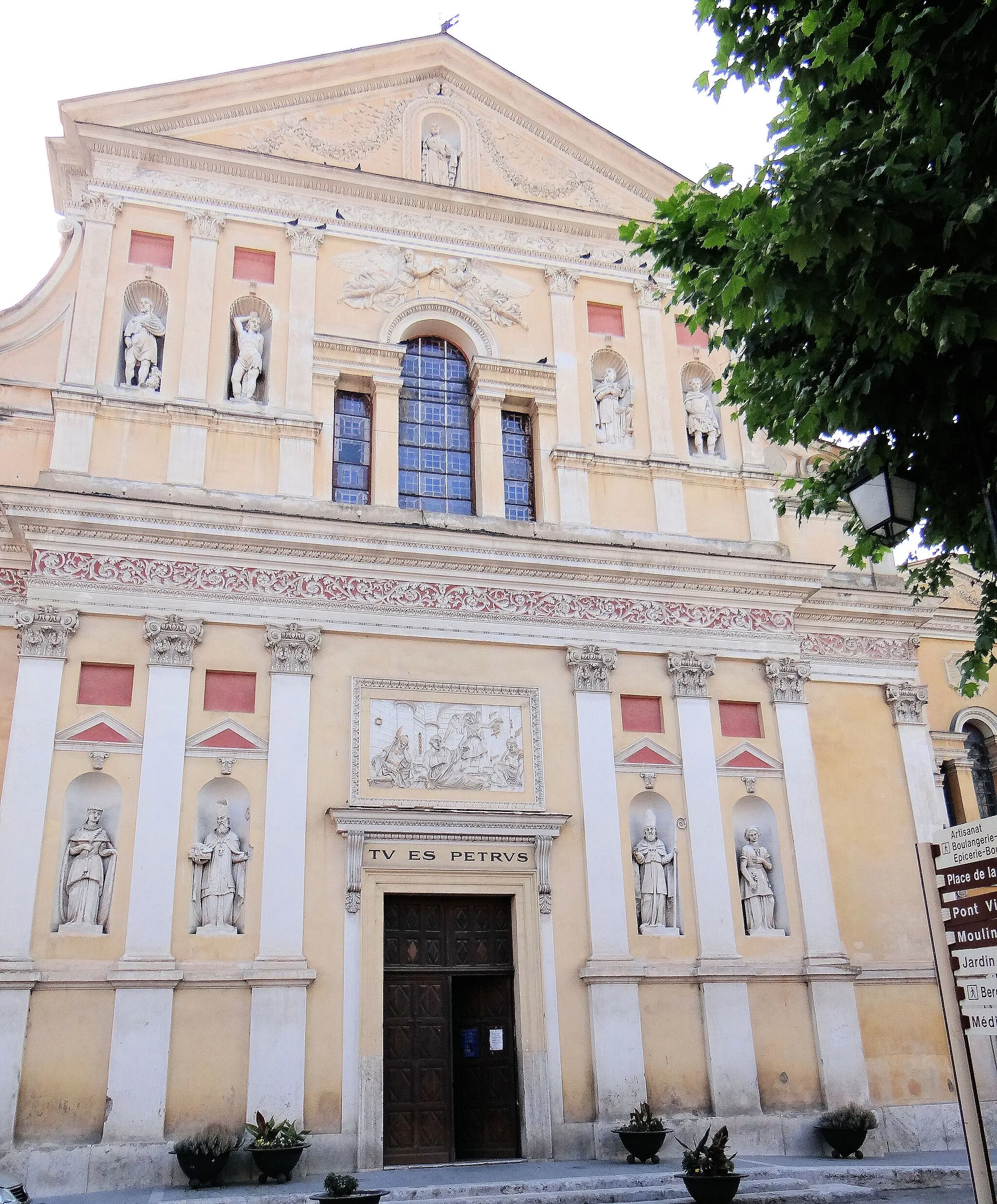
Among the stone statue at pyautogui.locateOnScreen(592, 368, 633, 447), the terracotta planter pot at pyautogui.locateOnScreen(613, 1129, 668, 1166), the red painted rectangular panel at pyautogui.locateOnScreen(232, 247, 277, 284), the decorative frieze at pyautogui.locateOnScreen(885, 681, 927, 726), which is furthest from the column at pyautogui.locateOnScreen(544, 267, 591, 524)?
the terracotta planter pot at pyautogui.locateOnScreen(613, 1129, 668, 1166)

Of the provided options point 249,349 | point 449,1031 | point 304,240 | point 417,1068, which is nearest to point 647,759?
point 449,1031

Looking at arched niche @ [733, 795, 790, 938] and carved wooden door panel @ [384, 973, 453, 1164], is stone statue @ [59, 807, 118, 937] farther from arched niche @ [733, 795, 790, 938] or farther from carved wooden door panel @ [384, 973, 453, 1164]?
arched niche @ [733, 795, 790, 938]

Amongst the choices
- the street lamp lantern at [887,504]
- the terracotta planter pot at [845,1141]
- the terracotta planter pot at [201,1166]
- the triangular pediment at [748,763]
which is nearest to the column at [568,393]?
the triangular pediment at [748,763]

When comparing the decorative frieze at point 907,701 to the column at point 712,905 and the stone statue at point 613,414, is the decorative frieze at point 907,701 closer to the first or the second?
the column at point 712,905

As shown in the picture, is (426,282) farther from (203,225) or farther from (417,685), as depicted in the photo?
(417,685)

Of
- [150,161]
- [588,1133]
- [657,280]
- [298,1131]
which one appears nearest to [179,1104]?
[298,1131]

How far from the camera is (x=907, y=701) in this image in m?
17.7

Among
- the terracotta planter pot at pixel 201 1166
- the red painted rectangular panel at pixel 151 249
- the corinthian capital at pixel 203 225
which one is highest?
the corinthian capital at pixel 203 225

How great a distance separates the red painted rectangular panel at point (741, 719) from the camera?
16609 mm

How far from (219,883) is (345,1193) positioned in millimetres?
4404

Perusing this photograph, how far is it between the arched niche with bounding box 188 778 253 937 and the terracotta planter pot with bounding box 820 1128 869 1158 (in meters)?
7.65

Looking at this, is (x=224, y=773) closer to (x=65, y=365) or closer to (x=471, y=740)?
(x=471, y=740)

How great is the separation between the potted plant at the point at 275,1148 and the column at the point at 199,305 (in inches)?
364

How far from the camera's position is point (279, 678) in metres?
14.8
